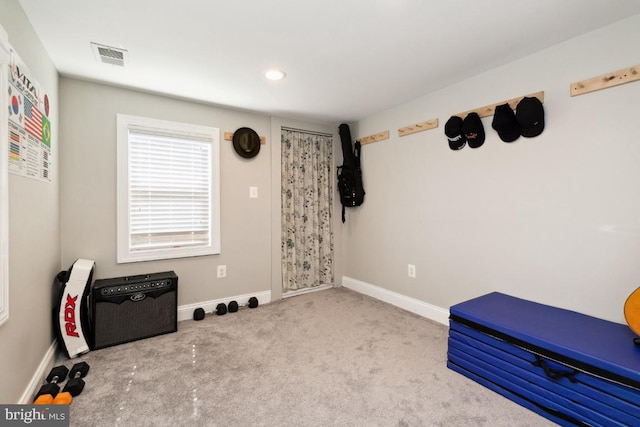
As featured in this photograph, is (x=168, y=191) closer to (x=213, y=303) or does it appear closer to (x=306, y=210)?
(x=213, y=303)

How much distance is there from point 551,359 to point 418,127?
2.18m

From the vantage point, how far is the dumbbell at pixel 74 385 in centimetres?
160

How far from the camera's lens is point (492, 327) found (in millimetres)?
1763

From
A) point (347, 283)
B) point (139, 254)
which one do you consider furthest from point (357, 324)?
point (139, 254)

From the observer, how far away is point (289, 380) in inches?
73.4

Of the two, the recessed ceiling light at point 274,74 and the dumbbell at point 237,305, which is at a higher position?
the recessed ceiling light at point 274,74

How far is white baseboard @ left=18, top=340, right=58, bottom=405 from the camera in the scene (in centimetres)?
159

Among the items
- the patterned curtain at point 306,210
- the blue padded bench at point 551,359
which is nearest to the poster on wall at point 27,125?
the patterned curtain at point 306,210

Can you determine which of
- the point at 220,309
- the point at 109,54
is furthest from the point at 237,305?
the point at 109,54

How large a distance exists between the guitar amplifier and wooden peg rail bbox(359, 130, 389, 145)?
2.61m

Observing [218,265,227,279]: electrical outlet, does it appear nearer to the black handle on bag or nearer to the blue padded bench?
the blue padded bench

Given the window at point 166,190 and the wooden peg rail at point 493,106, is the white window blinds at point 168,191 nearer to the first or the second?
the window at point 166,190

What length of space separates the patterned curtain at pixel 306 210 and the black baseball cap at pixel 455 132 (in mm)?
1716

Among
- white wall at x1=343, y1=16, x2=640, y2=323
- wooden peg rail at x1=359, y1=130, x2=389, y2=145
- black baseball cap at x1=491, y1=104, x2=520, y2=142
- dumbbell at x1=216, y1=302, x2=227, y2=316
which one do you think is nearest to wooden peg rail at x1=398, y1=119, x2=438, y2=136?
white wall at x1=343, y1=16, x2=640, y2=323
